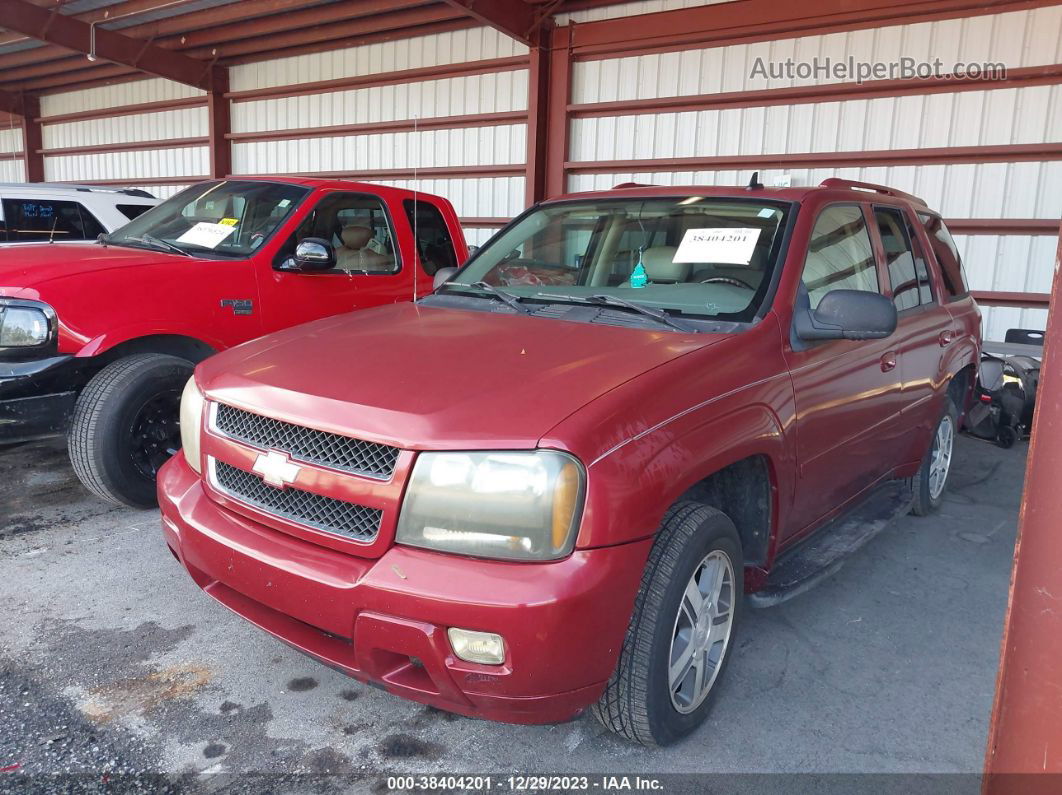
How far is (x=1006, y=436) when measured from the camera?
6.24 m

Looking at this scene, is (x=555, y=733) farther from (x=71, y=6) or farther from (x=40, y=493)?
(x=71, y=6)

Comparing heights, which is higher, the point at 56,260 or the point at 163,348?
the point at 56,260

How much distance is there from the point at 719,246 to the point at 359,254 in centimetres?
285

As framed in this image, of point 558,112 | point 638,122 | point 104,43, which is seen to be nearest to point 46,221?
point 558,112

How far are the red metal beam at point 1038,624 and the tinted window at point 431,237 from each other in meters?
4.53

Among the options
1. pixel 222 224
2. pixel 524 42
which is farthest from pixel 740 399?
pixel 524 42

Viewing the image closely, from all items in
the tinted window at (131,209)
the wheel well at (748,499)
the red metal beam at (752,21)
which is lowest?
the wheel well at (748,499)

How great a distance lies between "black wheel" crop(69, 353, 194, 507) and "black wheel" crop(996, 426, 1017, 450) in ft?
19.8

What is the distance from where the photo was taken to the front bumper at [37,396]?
3592mm

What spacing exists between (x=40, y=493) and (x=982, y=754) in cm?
471

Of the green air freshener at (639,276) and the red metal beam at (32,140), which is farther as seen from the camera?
the red metal beam at (32,140)

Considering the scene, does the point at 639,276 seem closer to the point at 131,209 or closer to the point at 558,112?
the point at 131,209

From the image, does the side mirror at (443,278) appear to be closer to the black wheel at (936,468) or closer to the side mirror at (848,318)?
the side mirror at (848,318)

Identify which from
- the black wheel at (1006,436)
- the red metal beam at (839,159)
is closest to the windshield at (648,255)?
the black wheel at (1006,436)
